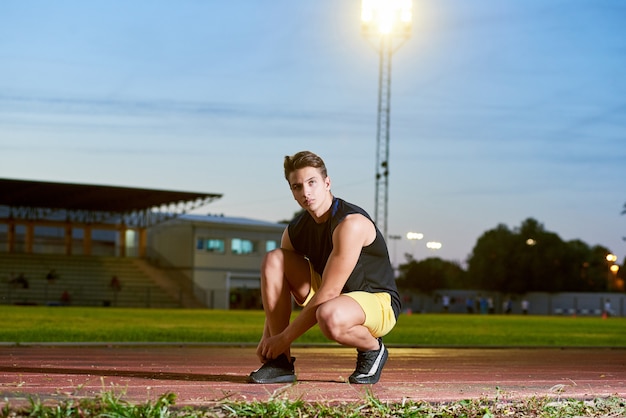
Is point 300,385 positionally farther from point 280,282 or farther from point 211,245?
point 211,245

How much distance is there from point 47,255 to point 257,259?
563 inches

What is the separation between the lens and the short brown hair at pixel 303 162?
5823 millimetres

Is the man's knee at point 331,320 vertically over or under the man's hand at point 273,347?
over

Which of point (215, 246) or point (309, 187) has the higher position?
point (215, 246)

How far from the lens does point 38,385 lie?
5.49 metres

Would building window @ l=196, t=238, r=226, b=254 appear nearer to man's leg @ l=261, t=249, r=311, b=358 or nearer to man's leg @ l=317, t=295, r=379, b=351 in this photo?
man's leg @ l=261, t=249, r=311, b=358

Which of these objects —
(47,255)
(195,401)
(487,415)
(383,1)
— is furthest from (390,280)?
(47,255)

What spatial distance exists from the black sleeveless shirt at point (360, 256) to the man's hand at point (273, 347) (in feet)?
1.70

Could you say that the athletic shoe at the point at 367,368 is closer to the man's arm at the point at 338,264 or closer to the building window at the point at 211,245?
the man's arm at the point at 338,264

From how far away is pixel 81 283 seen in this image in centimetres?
5566

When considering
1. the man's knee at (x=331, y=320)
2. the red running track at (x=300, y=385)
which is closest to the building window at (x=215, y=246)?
the red running track at (x=300, y=385)

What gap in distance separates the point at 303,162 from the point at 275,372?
135cm

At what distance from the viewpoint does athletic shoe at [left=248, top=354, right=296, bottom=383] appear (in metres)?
5.96

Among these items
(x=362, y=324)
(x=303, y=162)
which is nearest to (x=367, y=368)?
(x=362, y=324)
